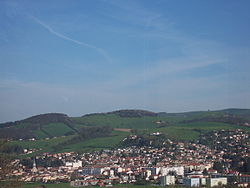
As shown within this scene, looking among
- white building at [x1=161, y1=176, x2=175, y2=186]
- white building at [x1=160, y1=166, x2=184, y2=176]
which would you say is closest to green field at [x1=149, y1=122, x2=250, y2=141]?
white building at [x1=160, y1=166, x2=184, y2=176]

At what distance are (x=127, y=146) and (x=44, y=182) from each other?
75.0 feet

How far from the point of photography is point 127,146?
224 ft

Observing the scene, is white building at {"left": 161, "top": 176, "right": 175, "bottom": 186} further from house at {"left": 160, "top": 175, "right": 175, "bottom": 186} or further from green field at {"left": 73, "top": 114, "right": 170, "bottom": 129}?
green field at {"left": 73, "top": 114, "right": 170, "bottom": 129}

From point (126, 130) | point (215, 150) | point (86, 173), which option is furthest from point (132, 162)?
point (126, 130)

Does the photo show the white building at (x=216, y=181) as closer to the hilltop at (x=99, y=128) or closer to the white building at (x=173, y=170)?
the white building at (x=173, y=170)

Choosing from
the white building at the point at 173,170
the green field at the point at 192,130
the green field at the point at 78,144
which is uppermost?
the green field at the point at 192,130

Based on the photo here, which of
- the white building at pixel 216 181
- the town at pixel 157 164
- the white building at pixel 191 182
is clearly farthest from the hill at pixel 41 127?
the white building at pixel 216 181

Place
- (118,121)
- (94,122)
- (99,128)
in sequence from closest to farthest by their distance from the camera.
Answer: (99,128), (94,122), (118,121)

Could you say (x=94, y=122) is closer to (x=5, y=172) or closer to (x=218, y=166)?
(x=218, y=166)

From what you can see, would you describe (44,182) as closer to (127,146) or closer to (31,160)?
(31,160)

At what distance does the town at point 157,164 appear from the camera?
43.9 meters

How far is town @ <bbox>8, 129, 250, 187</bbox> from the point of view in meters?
43.9

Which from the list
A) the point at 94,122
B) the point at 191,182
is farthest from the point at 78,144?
the point at 191,182

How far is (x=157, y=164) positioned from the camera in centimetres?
5406
